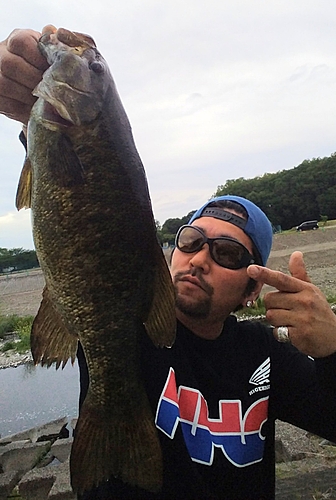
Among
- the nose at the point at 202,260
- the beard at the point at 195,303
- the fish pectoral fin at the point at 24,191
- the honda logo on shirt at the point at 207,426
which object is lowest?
the honda logo on shirt at the point at 207,426

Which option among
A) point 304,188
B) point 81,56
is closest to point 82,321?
point 81,56

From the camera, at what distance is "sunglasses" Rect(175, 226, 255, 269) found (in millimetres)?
2666

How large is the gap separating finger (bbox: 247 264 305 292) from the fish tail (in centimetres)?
73

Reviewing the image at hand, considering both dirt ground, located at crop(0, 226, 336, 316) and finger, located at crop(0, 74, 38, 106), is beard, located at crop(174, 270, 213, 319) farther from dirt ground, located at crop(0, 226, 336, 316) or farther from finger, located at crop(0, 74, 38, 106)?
dirt ground, located at crop(0, 226, 336, 316)

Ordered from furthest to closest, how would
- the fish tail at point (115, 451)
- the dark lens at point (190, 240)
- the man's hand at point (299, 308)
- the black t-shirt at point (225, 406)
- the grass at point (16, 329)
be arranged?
1. the grass at point (16, 329)
2. the dark lens at point (190, 240)
3. the black t-shirt at point (225, 406)
4. the man's hand at point (299, 308)
5. the fish tail at point (115, 451)

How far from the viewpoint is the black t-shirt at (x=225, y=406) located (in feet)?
7.02

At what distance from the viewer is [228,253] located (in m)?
2.71

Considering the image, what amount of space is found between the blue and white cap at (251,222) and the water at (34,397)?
6452mm

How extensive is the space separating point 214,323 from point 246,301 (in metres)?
0.38

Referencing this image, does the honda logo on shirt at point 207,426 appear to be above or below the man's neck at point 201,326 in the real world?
below

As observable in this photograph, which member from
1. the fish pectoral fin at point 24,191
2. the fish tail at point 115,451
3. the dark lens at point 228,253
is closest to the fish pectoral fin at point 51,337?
the fish tail at point 115,451

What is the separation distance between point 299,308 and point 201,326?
86 centimetres

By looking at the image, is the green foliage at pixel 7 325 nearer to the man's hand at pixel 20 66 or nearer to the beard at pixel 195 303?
the beard at pixel 195 303

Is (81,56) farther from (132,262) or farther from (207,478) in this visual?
(207,478)
